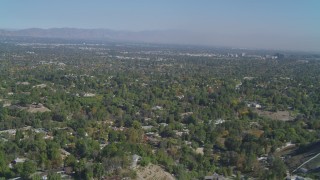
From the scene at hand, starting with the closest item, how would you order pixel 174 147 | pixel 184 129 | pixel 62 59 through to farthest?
pixel 174 147
pixel 184 129
pixel 62 59

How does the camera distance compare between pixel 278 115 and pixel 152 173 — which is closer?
pixel 152 173

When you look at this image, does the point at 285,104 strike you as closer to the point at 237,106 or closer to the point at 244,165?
the point at 237,106

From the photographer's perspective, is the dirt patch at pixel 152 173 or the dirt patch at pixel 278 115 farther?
the dirt patch at pixel 278 115

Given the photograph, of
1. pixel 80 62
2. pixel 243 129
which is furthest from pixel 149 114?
pixel 80 62

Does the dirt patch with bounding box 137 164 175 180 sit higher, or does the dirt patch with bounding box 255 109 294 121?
the dirt patch with bounding box 137 164 175 180

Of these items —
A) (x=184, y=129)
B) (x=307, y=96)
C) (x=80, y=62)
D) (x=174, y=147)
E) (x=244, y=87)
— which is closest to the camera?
(x=174, y=147)

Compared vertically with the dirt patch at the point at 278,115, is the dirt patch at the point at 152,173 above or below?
above

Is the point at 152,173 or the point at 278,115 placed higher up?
the point at 152,173

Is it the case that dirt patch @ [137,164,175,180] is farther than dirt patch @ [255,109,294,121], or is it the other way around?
dirt patch @ [255,109,294,121]
